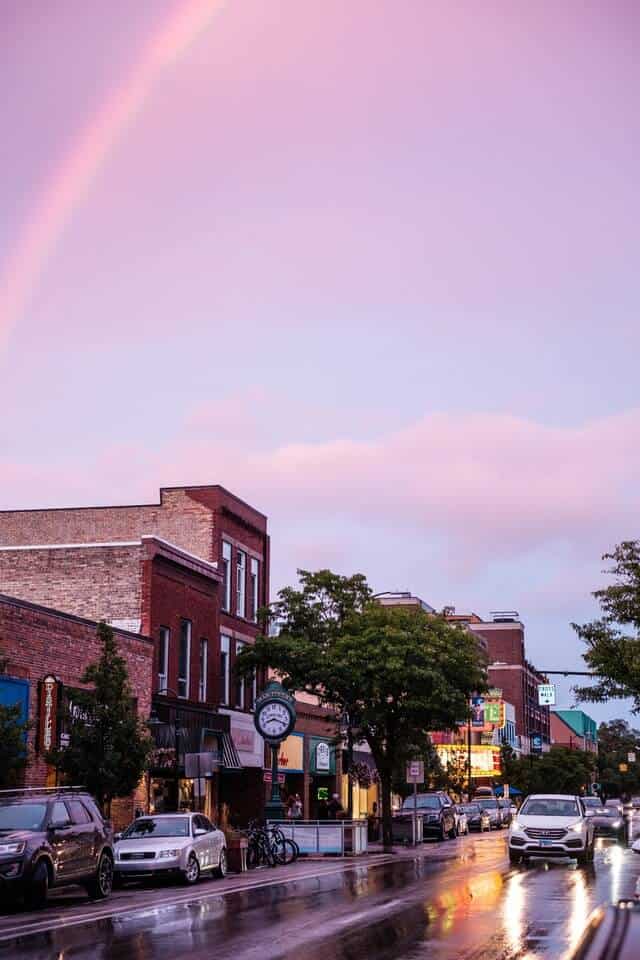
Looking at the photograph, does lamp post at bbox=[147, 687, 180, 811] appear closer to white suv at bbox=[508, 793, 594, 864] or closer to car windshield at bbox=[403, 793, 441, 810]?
white suv at bbox=[508, 793, 594, 864]

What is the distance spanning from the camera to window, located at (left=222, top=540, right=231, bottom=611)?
159ft

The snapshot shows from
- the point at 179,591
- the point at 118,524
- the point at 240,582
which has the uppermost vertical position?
the point at 118,524

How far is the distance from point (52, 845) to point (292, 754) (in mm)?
35483

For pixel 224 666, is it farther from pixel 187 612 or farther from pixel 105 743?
pixel 105 743

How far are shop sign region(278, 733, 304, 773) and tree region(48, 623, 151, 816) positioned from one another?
2477 centimetres

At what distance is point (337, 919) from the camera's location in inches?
683

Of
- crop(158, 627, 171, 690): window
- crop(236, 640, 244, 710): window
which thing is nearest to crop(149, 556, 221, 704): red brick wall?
crop(158, 627, 171, 690): window

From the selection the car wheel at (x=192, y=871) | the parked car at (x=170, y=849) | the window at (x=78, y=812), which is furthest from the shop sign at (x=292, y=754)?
the window at (x=78, y=812)

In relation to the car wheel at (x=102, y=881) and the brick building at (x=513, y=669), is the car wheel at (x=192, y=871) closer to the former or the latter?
the car wheel at (x=102, y=881)

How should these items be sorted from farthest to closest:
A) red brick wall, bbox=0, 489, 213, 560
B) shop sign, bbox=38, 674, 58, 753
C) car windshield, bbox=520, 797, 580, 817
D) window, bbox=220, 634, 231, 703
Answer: window, bbox=220, 634, 231, 703 < red brick wall, bbox=0, 489, 213, 560 < car windshield, bbox=520, 797, 580, 817 < shop sign, bbox=38, 674, 58, 753

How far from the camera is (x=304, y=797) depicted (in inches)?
2189

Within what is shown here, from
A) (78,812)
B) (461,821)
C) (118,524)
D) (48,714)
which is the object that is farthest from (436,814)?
(78,812)

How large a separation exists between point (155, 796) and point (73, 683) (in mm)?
7748

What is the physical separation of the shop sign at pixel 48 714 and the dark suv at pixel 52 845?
680 cm
